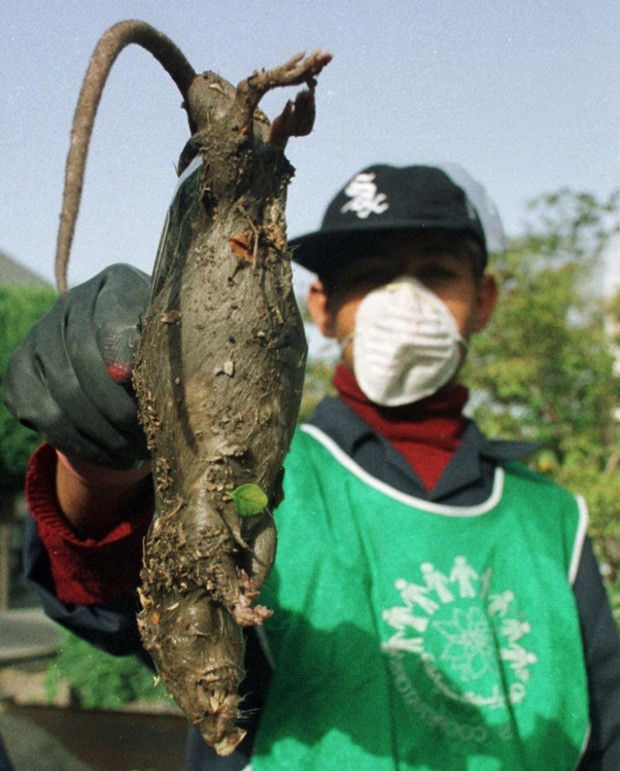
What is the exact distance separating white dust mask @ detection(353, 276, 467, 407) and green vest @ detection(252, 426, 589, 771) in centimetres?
26

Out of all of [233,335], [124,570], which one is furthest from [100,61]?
[124,570]

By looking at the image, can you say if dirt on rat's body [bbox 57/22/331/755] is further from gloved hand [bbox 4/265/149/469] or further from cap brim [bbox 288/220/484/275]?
cap brim [bbox 288/220/484/275]

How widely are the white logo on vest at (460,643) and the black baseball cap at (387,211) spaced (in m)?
0.88

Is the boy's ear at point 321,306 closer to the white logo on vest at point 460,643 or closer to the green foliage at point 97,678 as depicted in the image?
the white logo on vest at point 460,643

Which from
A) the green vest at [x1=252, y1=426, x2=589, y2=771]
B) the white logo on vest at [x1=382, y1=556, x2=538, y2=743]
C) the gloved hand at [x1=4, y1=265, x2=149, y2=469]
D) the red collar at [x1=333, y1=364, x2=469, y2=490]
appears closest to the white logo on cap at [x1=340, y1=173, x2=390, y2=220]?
the red collar at [x1=333, y1=364, x2=469, y2=490]

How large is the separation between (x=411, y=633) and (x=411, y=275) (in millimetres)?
953

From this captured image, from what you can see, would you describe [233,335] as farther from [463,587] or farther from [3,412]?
[3,412]

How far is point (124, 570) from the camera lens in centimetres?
167

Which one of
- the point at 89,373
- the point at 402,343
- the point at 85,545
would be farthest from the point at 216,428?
the point at 402,343

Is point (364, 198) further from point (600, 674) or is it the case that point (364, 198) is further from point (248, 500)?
point (248, 500)

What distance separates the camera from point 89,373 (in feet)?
4.41

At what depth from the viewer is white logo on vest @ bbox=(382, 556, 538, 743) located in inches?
77.5

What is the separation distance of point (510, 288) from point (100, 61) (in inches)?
239

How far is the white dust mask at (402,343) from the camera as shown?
2402mm
